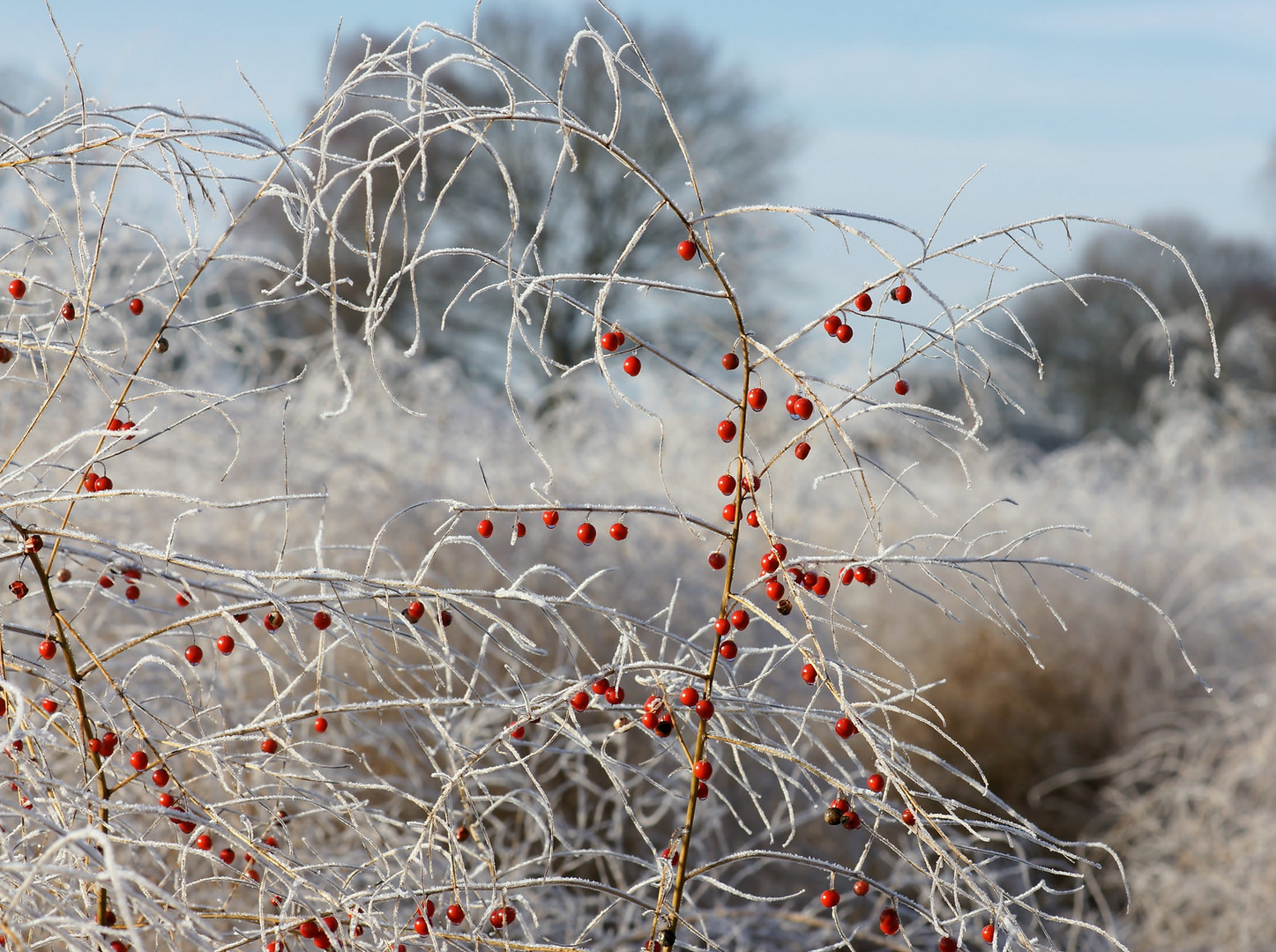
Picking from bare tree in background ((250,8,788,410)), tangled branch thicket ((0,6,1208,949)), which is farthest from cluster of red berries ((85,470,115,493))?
bare tree in background ((250,8,788,410))

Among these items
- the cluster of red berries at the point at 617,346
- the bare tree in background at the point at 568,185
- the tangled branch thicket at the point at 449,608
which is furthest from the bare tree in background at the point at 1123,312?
the cluster of red berries at the point at 617,346

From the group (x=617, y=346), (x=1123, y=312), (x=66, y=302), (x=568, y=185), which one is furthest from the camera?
(x=1123, y=312)

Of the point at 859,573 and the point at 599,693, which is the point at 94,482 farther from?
the point at 859,573

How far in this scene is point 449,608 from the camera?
159 centimetres

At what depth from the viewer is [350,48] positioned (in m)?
13.3

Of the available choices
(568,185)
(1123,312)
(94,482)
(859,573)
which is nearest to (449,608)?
(94,482)

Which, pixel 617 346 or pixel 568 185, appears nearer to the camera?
pixel 617 346

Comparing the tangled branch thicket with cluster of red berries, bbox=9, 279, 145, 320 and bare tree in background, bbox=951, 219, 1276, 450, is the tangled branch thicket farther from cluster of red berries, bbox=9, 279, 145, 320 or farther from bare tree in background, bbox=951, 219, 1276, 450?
bare tree in background, bbox=951, 219, 1276, 450

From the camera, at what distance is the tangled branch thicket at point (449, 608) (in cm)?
99

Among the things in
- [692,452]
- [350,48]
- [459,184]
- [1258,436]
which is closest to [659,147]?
[459,184]

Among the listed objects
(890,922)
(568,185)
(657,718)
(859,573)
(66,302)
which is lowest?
(890,922)

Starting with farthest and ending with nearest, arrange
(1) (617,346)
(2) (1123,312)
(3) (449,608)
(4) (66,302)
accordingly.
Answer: (2) (1123,312) < (3) (449,608) < (4) (66,302) < (1) (617,346)

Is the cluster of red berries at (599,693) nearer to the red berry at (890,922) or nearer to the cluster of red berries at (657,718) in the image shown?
the cluster of red berries at (657,718)

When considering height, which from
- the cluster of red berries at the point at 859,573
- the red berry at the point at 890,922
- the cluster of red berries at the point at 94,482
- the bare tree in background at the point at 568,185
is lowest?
the red berry at the point at 890,922
